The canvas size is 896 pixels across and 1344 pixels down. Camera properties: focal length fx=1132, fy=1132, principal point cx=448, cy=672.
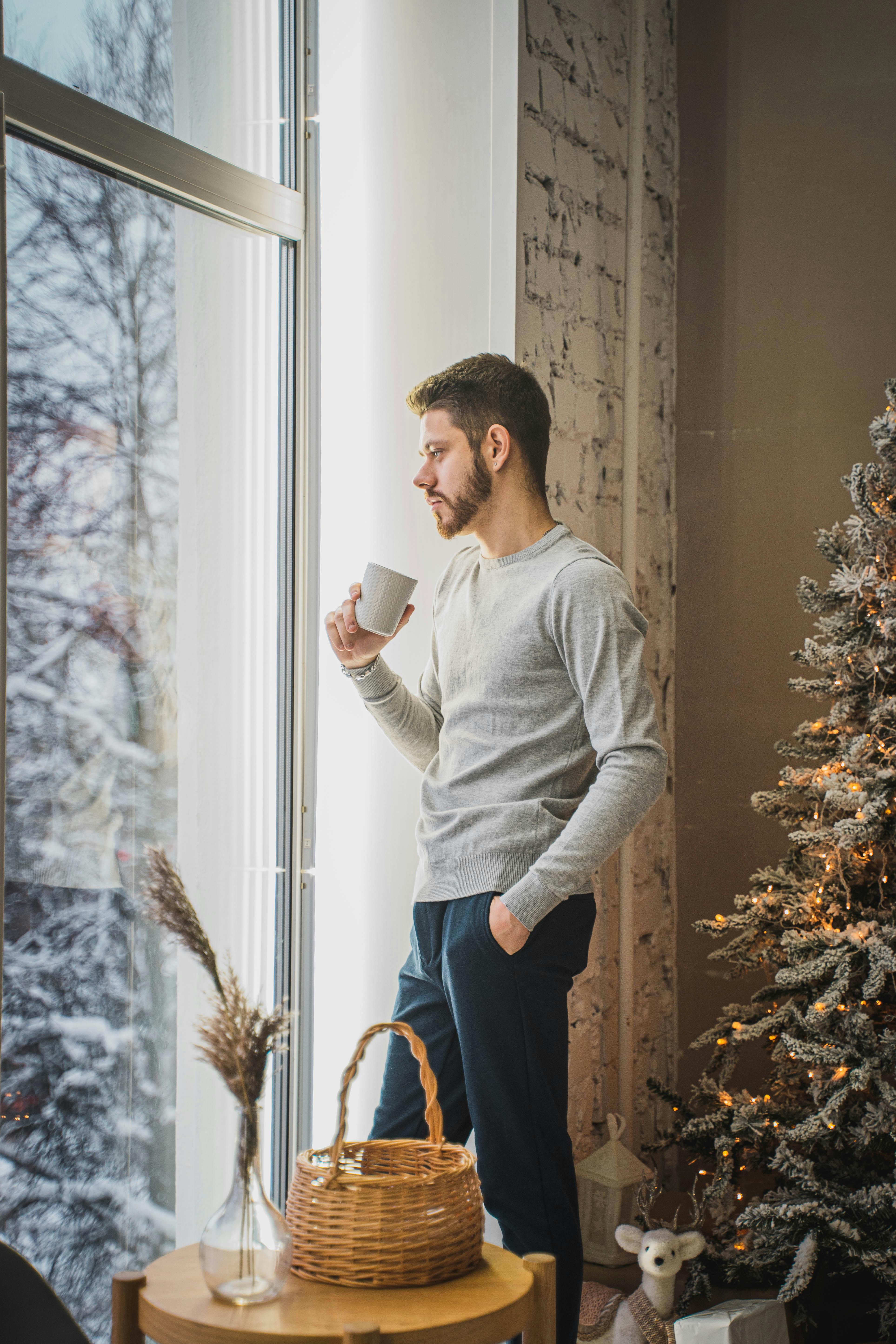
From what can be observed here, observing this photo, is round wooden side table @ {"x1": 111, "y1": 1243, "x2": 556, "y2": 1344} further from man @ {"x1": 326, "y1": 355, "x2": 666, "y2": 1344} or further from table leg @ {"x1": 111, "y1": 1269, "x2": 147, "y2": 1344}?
man @ {"x1": 326, "y1": 355, "x2": 666, "y2": 1344}

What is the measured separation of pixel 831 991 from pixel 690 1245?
0.58 m

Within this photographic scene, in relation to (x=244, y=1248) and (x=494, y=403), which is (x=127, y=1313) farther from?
(x=494, y=403)

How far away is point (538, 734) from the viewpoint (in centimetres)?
175

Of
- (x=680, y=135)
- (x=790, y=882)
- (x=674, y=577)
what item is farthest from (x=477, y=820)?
(x=680, y=135)

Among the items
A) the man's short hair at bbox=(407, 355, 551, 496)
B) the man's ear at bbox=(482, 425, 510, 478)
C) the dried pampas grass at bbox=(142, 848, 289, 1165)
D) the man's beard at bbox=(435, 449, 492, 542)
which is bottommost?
the dried pampas grass at bbox=(142, 848, 289, 1165)

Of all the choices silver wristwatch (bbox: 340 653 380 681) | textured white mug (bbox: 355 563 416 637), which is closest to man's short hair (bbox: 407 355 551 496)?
textured white mug (bbox: 355 563 416 637)

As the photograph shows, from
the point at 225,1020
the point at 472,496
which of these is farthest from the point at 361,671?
the point at 225,1020

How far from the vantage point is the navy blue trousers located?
1.67m

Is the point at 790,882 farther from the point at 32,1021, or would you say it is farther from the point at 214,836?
the point at 32,1021

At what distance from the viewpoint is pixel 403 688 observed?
206cm

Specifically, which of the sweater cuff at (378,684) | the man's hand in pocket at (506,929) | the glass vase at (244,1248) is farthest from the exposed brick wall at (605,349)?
the glass vase at (244,1248)

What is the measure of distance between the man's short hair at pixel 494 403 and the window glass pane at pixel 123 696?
0.53 metres

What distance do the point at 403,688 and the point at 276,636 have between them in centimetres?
44

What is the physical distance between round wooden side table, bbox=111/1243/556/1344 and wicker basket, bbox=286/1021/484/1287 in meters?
0.02
